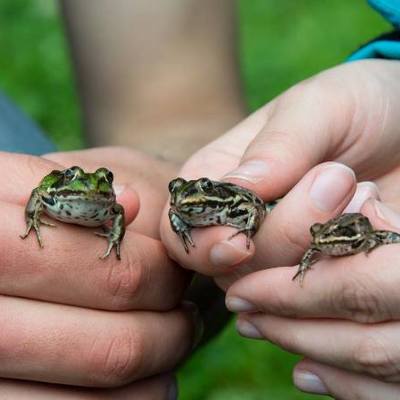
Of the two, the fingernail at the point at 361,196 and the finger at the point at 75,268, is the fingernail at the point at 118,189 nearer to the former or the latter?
the finger at the point at 75,268

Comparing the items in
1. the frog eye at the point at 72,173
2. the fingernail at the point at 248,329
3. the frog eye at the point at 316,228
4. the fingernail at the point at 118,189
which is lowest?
the fingernail at the point at 248,329

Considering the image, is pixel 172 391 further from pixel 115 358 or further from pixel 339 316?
pixel 339 316

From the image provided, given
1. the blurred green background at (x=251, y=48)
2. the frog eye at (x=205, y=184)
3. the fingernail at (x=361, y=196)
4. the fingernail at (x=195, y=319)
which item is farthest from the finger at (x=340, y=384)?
the blurred green background at (x=251, y=48)

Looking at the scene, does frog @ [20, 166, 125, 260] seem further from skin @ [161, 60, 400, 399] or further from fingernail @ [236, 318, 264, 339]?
fingernail @ [236, 318, 264, 339]

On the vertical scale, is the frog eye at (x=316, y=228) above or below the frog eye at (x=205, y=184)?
below

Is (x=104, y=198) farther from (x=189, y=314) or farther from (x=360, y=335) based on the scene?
(x=360, y=335)

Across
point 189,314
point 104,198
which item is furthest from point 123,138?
point 104,198

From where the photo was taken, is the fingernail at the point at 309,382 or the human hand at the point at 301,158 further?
the fingernail at the point at 309,382

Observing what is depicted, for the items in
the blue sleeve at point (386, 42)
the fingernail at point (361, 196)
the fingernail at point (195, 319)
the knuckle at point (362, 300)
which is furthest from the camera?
the blue sleeve at point (386, 42)
